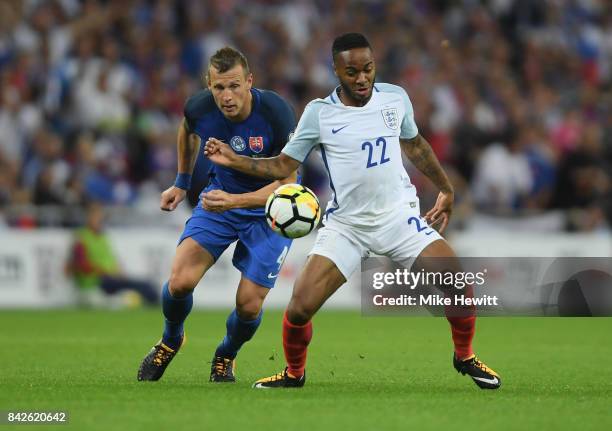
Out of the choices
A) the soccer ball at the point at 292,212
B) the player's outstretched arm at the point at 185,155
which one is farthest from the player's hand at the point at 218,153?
the player's outstretched arm at the point at 185,155

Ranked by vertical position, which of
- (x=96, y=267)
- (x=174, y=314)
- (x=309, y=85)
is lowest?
(x=96, y=267)

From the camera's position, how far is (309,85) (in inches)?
759

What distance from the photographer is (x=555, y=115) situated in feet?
69.1

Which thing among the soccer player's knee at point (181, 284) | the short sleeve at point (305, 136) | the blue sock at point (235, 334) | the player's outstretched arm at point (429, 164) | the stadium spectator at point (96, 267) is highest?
the short sleeve at point (305, 136)

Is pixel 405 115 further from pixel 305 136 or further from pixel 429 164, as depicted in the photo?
pixel 305 136

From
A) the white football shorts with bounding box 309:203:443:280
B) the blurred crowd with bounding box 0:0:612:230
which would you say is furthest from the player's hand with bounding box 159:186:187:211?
the blurred crowd with bounding box 0:0:612:230

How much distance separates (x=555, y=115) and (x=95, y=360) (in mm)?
12768

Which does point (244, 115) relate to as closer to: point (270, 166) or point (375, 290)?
point (270, 166)

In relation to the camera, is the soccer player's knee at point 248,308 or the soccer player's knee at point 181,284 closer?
the soccer player's knee at point 181,284

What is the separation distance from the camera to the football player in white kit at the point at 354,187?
7824mm

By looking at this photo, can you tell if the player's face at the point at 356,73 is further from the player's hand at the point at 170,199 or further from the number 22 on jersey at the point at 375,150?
the player's hand at the point at 170,199

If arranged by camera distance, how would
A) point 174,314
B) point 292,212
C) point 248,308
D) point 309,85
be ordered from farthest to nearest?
point 309,85 < point 248,308 < point 174,314 < point 292,212

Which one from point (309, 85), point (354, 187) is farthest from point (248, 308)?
point (309, 85)

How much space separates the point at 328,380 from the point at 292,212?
5.21 ft
